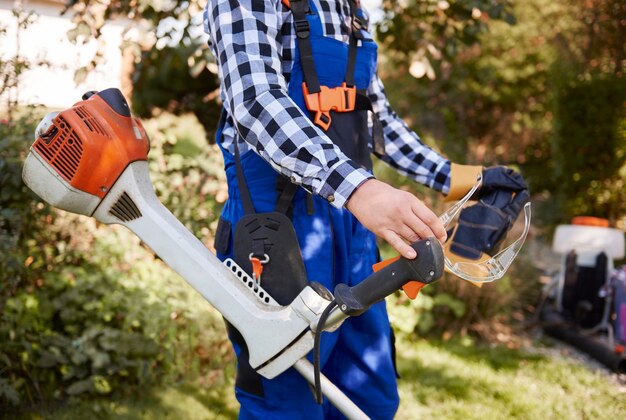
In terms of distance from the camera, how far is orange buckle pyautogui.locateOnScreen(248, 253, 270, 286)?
1532 mm

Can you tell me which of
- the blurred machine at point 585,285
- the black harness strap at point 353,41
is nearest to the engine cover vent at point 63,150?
the black harness strap at point 353,41

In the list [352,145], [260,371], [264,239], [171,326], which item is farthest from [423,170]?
[171,326]

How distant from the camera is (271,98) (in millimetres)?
1366

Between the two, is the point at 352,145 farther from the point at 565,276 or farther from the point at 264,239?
the point at 565,276

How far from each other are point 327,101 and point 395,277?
20.2 inches

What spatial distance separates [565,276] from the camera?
199 inches

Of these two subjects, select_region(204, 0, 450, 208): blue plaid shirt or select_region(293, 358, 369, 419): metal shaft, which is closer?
select_region(204, 0, 450, 208): blue plaid shirt

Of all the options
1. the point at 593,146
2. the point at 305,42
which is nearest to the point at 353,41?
the point at 305,42

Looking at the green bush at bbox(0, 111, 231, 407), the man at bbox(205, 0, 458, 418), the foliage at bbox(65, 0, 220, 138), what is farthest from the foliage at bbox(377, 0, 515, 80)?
the man at bbox(205, 0, 458, 418)

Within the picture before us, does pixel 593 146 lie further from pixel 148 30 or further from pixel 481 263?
pixel 481 263

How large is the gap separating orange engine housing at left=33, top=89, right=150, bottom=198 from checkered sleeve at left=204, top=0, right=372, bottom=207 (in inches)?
11.1

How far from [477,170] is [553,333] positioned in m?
3.66

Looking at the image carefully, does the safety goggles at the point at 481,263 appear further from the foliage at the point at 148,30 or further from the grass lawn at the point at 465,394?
the foliage at the point at 148,30

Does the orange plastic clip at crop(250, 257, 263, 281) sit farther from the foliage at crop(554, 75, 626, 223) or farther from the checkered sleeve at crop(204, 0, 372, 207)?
the foliage at crop(554, 75, 626, 223)
